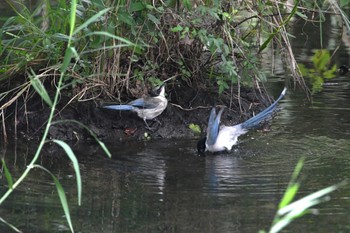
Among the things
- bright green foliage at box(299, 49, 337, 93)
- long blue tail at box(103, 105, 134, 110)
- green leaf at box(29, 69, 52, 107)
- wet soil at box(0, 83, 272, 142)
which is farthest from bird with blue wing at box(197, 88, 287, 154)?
green leaf at box(29, 69, 52, 107)

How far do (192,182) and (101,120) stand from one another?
172 centimetres

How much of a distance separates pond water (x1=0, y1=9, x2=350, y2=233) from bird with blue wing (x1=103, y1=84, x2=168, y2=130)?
0.27 metres

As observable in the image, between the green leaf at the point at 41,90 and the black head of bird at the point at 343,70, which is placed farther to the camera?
the black head of bird at the point at 343,70

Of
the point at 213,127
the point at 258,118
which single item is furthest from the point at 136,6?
the point at 258,118

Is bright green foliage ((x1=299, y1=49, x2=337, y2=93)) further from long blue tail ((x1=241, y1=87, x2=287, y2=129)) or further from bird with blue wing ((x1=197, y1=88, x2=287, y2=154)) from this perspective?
bird with blue wing ((x1=197, y1=88, x2=287, y2=154))

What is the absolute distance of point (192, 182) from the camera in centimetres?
644

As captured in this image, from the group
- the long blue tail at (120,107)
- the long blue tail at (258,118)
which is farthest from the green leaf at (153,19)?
the long blue tail at (258,118)

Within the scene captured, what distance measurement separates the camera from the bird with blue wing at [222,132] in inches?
290

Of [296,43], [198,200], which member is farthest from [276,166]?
[296,43]

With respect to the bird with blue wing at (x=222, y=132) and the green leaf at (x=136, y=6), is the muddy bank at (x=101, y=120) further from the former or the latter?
the green leaf at (x=136, y=6)

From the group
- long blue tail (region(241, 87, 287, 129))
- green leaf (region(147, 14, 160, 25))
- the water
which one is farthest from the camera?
long blue tail (region(241, 87, 287, 129))

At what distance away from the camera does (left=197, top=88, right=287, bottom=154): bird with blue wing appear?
7.36 m

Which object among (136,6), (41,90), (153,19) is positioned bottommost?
(41,90)

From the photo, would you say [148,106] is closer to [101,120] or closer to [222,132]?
[101,120]
